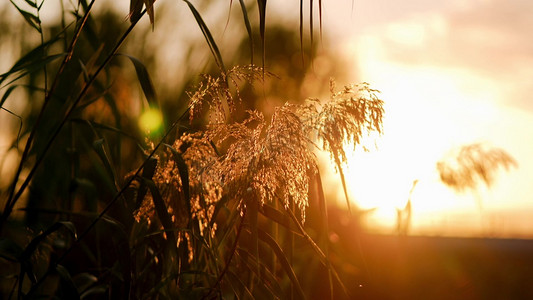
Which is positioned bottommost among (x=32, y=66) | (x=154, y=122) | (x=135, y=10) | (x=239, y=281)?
(x=239, y=281)

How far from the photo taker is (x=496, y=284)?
5547 millimetres

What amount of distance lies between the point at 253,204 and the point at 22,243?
1477mm

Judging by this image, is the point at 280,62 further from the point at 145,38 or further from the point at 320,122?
the point at 320,122

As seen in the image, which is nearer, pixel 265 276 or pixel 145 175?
pixel 145 175

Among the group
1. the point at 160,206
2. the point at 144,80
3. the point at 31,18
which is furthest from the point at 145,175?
the point at 31,18


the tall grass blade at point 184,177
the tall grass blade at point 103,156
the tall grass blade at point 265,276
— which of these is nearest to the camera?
the tall grass blade at point 184,177

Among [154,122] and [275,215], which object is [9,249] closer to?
[154,122]

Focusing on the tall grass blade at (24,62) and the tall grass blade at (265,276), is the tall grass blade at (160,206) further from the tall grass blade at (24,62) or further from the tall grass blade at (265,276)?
the tall grass blade at (24,62)

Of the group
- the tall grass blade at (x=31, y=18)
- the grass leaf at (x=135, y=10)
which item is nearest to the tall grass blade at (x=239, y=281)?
the grass leaf at (x=135, y=10)

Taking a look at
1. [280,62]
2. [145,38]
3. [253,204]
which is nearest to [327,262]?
[253,204]

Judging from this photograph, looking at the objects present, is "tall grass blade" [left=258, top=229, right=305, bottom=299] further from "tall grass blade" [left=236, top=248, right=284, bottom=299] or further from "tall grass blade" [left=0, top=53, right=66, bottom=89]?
"tall grass blade" [left=0, top=53, right=66, bottom=89]

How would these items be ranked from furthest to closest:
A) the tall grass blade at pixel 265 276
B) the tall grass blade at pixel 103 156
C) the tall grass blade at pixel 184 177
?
1. the tall grass blade at pixel 265 276
2. the tall grass blade at pixel 103 156
3. the tall grass blade at pixel 184 177

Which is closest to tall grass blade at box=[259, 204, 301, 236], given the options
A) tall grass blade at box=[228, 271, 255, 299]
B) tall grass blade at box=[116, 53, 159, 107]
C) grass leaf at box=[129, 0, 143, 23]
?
tall grass blade at box=[228, 271, 255, 299]

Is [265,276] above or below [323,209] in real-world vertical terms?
below
